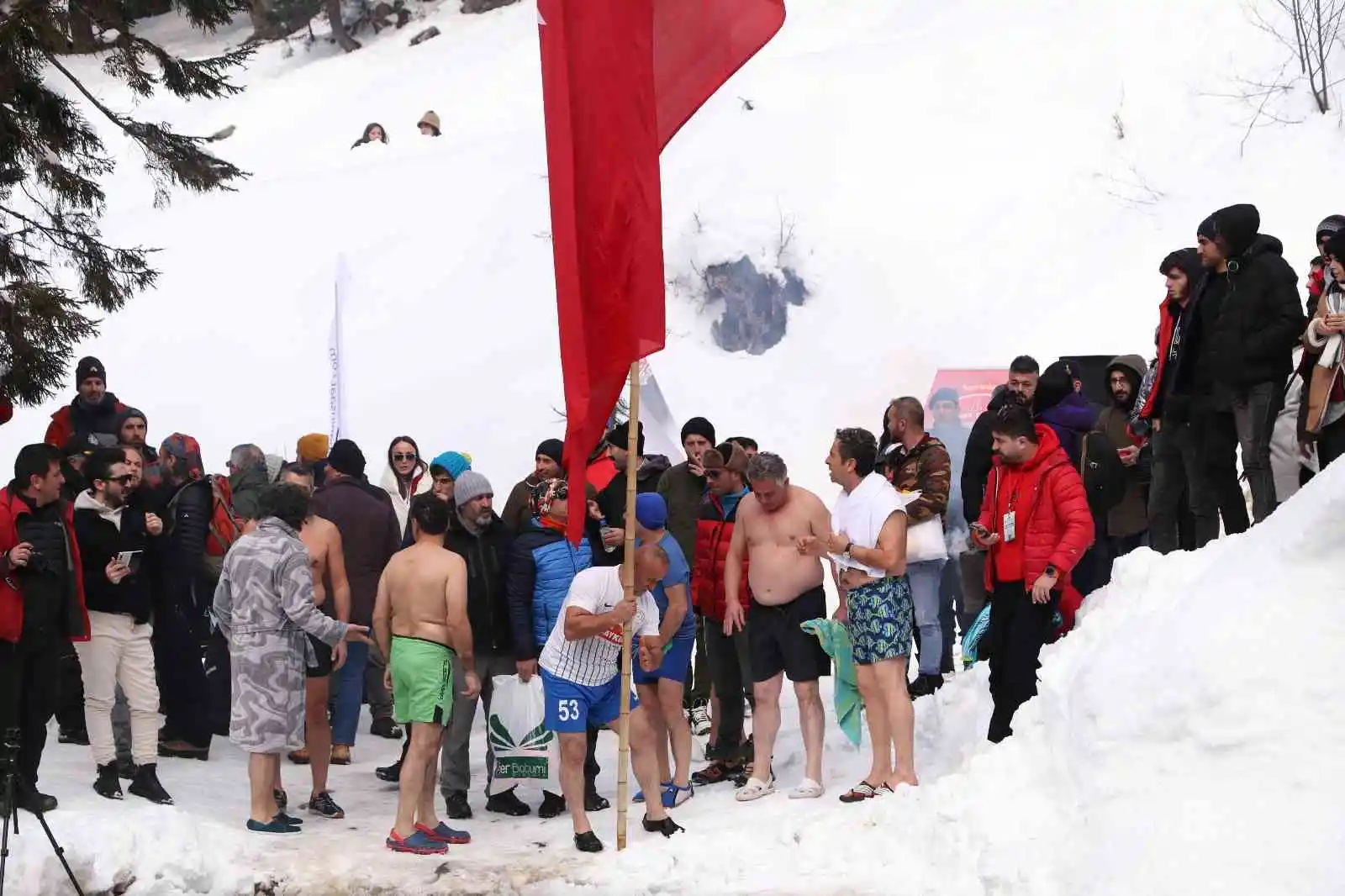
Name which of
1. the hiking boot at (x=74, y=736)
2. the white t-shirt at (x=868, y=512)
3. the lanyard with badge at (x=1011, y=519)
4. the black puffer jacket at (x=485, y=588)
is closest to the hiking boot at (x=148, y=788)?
the hiking boot at (x=74, y=736)

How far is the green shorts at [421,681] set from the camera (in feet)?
26.4

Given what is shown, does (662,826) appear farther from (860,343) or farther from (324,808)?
(860,343)

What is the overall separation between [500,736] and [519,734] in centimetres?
11

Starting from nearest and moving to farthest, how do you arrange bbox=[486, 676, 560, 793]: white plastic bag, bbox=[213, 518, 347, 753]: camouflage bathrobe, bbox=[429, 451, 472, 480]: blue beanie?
bbox=[213, 518, 347, 753]: camouflage bathrobe, bbox=[486, 676, 560, 793]: white plastic bag, bbox=[429, 451, 472, 480]: blue beanie

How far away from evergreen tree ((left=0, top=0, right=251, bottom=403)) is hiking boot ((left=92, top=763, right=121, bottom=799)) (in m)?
2.79

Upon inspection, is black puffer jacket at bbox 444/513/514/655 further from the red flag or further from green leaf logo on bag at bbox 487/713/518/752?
the red flag

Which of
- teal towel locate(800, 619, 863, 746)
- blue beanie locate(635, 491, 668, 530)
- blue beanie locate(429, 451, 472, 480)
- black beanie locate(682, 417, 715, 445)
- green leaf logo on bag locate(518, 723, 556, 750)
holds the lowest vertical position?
green leaf logo on bag locate(518, 723, 556, 750)

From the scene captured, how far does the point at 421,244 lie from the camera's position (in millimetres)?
22969

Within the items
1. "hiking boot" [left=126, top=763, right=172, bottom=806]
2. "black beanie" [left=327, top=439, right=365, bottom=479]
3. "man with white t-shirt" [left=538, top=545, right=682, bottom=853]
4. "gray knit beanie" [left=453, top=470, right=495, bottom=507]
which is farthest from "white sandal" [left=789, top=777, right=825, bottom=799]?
"black beanie" [left=327, top=439, right=365, bottom=479]

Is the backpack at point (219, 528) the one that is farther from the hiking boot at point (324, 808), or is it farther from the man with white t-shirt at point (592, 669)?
the man with white t-shirt at point (592, 669)

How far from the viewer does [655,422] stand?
12898 mm

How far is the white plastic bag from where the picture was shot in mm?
8773

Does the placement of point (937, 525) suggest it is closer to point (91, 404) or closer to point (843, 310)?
point (91, 404)

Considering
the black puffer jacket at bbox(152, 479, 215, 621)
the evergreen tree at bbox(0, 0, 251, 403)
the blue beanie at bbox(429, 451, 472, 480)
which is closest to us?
the black puffer jacket at bbox(152, 479, 215, 621)
